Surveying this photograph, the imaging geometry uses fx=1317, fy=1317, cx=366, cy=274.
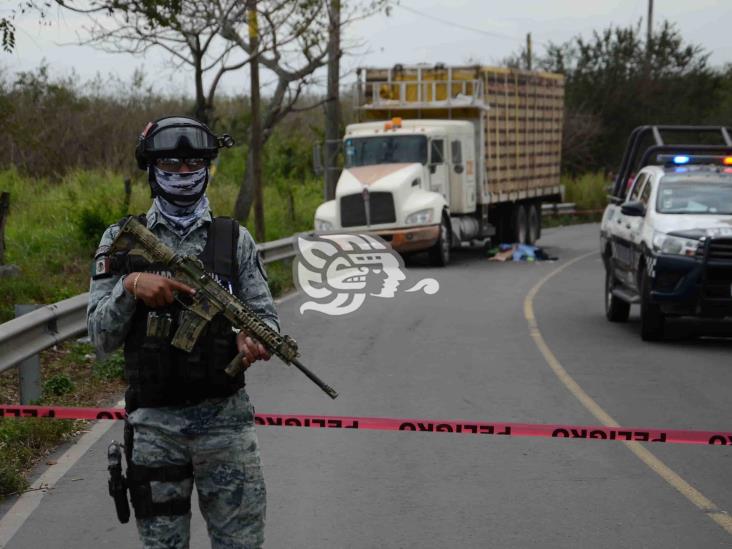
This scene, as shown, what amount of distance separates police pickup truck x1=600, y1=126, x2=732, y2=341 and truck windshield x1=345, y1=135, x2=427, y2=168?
8869 millimetres

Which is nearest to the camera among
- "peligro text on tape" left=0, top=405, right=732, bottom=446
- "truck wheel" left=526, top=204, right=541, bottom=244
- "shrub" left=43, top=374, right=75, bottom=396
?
"peligro text on tape" left=0, top=405, right=732, bottom=446

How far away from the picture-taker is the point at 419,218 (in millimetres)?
24297

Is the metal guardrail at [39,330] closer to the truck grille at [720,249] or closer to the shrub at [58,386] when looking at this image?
the shrub at [58,386]

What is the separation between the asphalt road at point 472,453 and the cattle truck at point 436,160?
8611mm

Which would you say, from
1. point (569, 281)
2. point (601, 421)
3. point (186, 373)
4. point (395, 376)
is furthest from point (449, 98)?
point (186, 373)

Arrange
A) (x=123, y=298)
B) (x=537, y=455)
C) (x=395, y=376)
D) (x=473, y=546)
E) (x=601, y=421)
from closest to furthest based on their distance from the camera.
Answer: (x=123, y=298) < (x=473, y=546) < (x=537, y=455) < (x=601, y=421) < (x=395, y=376)

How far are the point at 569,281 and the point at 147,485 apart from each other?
61.1ft

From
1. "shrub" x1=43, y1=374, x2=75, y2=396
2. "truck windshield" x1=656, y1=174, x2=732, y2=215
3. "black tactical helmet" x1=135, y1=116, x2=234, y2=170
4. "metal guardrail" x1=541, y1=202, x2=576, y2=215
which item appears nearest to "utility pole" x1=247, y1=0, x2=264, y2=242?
"truck windshield" x1=656, y1=174, x2=732, y2=215

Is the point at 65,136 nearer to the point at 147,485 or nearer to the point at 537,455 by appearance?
the point at 537,455

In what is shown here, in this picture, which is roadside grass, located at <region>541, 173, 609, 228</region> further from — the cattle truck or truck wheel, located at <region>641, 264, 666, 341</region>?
truck wheel, located at <region>641, 264, 666, 341</region>

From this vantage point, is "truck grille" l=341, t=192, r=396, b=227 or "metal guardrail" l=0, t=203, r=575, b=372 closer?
"metal guardrail" l=0, t=203, r=575, b=372

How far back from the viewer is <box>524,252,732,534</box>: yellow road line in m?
6.92

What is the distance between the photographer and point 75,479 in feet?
25.3

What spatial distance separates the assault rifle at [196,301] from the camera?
416 centimetres
